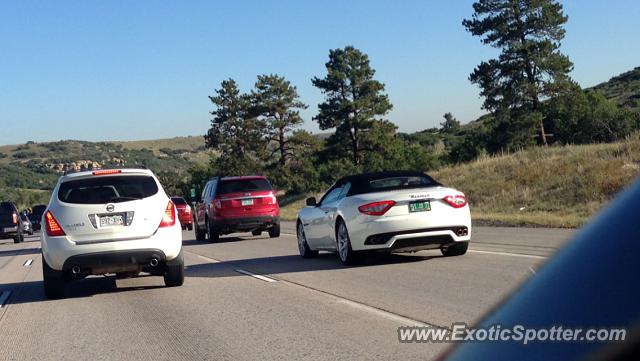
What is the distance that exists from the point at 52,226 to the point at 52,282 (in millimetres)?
866

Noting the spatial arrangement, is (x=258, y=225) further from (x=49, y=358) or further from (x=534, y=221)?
(x=49, y=358)

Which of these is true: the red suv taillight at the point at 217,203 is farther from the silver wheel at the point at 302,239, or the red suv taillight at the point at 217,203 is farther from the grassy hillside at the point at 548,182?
the silver wheel at the point at 302,239

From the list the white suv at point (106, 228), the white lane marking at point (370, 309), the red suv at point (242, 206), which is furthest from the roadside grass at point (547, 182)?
the white suv at point (106, 228)

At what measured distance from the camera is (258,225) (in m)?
23.5

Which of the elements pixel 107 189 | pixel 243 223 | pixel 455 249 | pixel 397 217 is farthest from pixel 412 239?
pixel 243 223

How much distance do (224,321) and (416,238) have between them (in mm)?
A: 4338

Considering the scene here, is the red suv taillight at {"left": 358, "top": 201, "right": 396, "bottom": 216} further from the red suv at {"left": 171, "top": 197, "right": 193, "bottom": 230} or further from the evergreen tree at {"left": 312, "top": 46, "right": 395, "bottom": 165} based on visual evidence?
the evergreen tree at {"left": 312, "top": 46, "right": 395, "bottom": 165}

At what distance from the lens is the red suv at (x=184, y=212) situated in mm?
35388

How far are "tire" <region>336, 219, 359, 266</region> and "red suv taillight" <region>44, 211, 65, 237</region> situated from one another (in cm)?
426

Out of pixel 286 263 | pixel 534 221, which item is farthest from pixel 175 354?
pixel 534 221

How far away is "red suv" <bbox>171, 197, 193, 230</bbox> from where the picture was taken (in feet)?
116

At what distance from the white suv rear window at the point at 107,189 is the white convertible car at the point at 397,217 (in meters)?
3.04

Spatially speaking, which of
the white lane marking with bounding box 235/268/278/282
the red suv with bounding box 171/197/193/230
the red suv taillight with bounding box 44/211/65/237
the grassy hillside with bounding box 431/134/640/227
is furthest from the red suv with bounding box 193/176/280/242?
the red suv taillight with bounding box 44/211/65/237

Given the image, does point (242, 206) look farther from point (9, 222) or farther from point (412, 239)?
point (9, 222)
